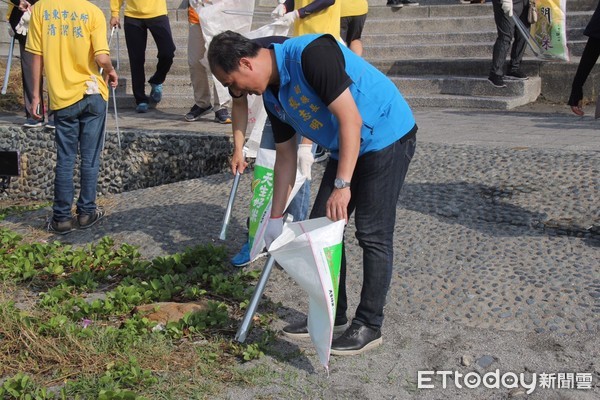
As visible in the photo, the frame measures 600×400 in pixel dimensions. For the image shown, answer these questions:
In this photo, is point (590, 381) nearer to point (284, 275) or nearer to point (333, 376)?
point (333, 376)

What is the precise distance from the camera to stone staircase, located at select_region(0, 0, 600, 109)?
9.51 meters

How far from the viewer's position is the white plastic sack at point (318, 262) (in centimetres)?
338

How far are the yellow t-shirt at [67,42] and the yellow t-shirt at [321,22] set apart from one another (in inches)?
60.9

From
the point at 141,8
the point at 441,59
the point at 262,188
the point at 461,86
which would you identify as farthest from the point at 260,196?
the point at 441,59

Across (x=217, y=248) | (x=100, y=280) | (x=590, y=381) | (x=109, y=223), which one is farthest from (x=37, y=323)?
(x=590, y=381)

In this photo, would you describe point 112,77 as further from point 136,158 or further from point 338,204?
point 338,204

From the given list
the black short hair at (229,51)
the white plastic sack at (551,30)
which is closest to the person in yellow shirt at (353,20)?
the white plastic sack at (551,30)

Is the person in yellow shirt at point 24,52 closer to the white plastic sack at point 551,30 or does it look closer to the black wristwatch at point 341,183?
the white plastic sack at point 551,30

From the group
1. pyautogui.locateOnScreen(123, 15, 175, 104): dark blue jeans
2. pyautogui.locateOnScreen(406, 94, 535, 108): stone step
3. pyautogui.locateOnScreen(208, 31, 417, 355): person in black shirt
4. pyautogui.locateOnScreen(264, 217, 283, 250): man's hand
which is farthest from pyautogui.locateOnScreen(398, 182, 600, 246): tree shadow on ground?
pyautogui.locateOnScreen(123, 15, 175, 104): dark blue jeans

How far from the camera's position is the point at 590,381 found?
3.42 metres

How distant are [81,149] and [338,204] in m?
3.17

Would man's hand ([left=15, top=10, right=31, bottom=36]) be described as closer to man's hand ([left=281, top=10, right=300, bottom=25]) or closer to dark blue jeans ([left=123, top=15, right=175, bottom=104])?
dark blue jeans ([left=123, top=15, right=175, bottom=104])

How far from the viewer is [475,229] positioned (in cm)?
507

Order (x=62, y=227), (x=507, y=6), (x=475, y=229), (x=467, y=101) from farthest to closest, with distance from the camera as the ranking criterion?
(x=467, y=101) → (x=507, y=6) → (x=62, y=227) → (x=475, y=229)
